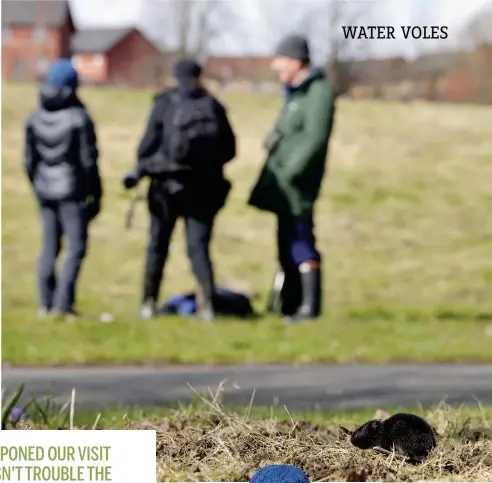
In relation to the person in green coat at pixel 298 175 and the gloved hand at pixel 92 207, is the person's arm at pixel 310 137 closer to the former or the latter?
the person in green coat at pixel 298 175

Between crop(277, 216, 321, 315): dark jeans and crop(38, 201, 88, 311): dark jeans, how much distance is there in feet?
4.15

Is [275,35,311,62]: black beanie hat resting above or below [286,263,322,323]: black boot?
above

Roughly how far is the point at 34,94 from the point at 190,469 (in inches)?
157

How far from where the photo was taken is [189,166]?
27.5ft

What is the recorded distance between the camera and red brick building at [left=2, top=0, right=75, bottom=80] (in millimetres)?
8102

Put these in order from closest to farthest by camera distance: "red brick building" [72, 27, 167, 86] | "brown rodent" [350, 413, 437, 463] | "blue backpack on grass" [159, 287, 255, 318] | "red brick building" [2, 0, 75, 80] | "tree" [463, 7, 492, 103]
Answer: "brown rodent" [350, 413, 437, 463] → "tree" [463, 7, 492, 103] → "red brick building" [2, 0, 75, 80] → "red brick building" [72, 27, 167, 86] → "blue backpack on grass" [159, 287, 255, 318]

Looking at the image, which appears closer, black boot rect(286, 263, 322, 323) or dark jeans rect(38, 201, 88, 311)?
black boot rect(286, 263, 322, 323)

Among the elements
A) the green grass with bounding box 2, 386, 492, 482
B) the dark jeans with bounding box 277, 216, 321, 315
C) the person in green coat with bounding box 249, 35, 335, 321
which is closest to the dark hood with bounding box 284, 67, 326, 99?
the person in green coat with bounding box 249, 35, 335, 321

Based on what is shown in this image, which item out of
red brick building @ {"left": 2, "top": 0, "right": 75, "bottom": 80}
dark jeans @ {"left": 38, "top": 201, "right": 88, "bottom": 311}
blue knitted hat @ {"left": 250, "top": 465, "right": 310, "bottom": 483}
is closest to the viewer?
blue knitted hat @ {"left": 250, "top": 465, "right": 310, "bottom": 483}

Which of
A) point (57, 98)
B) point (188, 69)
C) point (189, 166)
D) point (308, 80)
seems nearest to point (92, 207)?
point (57, 98)

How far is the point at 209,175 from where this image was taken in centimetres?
848

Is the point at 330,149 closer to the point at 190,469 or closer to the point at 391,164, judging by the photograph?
the point at 391,164

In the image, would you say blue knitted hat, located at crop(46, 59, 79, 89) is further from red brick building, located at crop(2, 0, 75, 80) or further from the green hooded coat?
the green hooded coat

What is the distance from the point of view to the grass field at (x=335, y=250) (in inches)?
326
